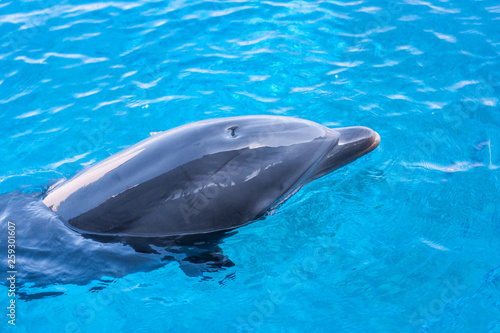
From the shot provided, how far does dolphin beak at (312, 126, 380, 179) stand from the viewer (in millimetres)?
5781

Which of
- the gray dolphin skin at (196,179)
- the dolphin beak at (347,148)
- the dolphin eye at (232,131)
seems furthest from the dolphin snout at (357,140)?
the dolphin eye at (232,131)

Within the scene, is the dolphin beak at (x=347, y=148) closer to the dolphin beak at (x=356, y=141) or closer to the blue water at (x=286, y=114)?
the dolphin beak at (x=356, y=141)

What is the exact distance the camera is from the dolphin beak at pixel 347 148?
578cm

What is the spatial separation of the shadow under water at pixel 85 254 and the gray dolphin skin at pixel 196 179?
137mm

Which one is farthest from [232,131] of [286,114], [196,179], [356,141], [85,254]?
[286,114]

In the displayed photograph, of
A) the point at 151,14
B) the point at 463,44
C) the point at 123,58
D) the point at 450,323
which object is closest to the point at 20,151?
the point at 123,58

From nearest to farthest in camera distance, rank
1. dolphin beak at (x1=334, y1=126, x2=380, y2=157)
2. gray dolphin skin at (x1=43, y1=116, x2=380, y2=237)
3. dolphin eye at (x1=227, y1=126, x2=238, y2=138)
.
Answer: gray dolphin skin at (x1=43, y1=116, x2=380, y2=237) → dolphin eye at (x1=227, y1=126, x2=238, y2=138) → dolphin beak at (x1=334, y1=126, x2=380, y2=157)

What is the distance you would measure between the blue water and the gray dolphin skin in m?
0.39

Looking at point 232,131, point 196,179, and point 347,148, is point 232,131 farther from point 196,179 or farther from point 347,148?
point 347,148

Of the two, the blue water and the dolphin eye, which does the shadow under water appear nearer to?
the blue water

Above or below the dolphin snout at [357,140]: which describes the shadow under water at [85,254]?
below

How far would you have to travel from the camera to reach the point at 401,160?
7.53m

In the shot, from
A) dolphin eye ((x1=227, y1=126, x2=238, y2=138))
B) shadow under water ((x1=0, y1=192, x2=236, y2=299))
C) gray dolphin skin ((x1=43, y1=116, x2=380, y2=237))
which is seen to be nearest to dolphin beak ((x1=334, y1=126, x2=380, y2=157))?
gray dolphin skin ((x1=43, y1=116, x2=380, y2=237))

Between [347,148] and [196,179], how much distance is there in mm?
1893
